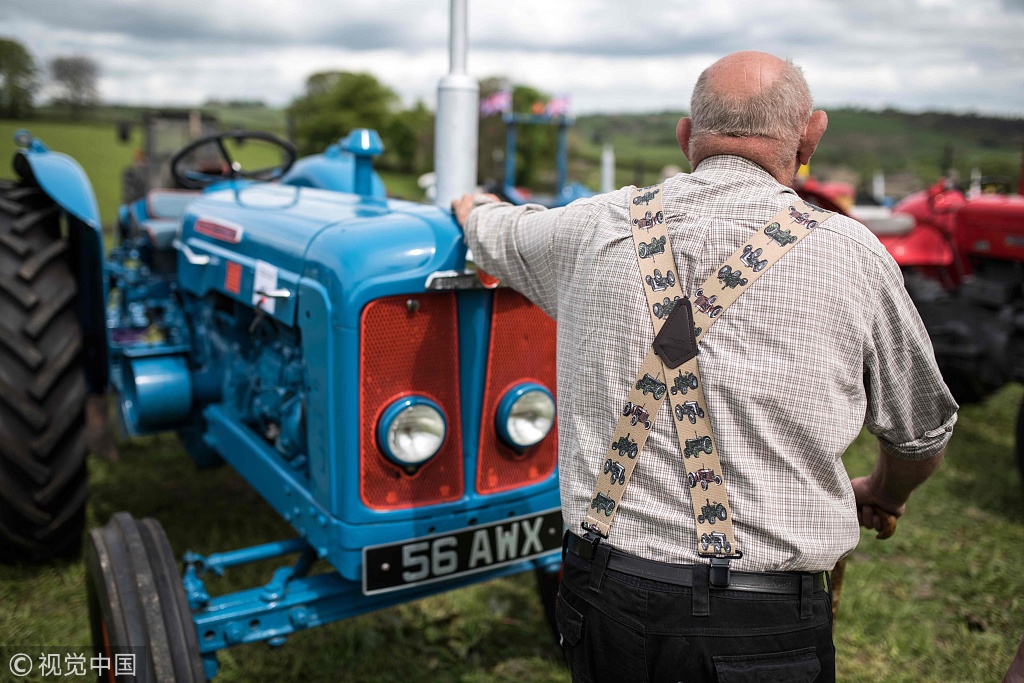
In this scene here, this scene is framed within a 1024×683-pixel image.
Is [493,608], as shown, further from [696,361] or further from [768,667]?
[696,361]

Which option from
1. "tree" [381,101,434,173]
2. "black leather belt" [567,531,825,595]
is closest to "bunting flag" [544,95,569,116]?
"black leather belt" [567,531,825,595]

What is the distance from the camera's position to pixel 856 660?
2.72 metres

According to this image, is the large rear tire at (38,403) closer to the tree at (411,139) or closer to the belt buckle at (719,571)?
the belt buckle at (719,571)

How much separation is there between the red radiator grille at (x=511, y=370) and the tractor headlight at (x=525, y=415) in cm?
3

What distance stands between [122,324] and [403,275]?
2784 mm

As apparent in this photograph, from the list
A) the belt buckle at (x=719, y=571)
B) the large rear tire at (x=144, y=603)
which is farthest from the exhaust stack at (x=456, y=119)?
the belt buckle at (x=719, y=571)

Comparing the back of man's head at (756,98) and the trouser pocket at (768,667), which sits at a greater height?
the back of man's head at (756,98)

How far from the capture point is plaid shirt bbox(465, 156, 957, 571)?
50.7 inches

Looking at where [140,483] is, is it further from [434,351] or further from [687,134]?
[687,134]

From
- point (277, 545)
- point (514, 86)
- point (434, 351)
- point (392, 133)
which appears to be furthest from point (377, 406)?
point (392, 133)

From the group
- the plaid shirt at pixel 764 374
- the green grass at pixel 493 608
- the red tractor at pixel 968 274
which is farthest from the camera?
the red tractor at pixel 968 274

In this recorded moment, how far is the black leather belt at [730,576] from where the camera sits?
4.31 ft

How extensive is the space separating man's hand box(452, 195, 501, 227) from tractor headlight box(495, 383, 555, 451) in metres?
0.47

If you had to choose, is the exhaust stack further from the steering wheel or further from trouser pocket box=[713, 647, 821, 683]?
trouser pocket box=[713, 647, 821, 683]
